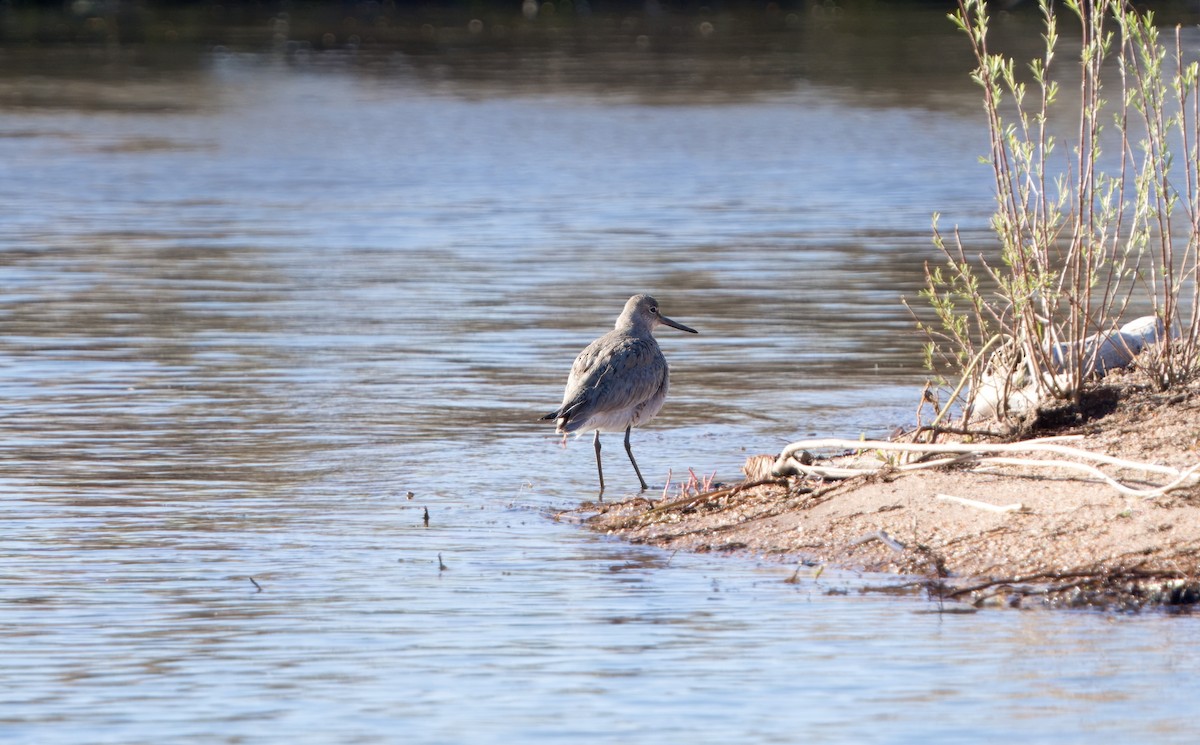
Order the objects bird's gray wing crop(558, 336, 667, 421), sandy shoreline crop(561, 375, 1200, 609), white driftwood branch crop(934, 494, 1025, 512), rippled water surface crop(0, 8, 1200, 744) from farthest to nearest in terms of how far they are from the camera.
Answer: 1. bird's gray wing crop(558, 336, 667, 421)
2. white driftwood branch crop(934, 494, 1025, 512)
3. sandy shoreline crop(561, 375, 1200, 609)
4. rippled water surface crop(0, 8, 1200, 744)

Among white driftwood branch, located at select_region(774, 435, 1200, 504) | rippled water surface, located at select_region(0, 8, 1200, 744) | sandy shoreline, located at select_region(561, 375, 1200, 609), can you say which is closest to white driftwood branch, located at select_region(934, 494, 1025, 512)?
sandy shoreline, located at select_region(561, 375, 1200, 609)

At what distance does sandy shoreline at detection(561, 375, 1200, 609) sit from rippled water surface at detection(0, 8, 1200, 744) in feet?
0.75

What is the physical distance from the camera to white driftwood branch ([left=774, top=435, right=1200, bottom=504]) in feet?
25.5

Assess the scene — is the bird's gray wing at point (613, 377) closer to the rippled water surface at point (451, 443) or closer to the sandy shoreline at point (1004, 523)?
the rippled water surface at point (451, 443)

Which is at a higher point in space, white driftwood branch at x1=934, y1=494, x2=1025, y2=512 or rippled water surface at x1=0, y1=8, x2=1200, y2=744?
white driftwood branch at x1=934, y1=494, x2=1025, y2=512

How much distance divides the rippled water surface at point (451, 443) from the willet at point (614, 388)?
355 mm

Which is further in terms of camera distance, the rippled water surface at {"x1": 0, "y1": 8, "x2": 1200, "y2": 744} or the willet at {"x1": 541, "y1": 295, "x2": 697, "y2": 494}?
the willet at {"x1": 541, "y1": 295, "x2": 697, "y2": 494}

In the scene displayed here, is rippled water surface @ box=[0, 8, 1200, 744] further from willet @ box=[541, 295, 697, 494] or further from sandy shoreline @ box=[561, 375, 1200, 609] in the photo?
willet @ box=[541, 295, 697, 494]

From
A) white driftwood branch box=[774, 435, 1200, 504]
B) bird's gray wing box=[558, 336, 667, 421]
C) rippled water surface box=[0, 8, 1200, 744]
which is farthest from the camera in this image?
bird's gray wing box=[558, 336, 667, 421]

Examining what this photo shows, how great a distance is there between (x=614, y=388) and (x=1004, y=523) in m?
2.52

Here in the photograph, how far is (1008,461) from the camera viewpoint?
8195 mm

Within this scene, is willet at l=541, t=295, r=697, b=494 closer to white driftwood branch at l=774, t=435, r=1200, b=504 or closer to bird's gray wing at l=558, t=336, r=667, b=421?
bird's gray wing at l=558, t=336, r=667, b=421

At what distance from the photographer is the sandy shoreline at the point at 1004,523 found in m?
7.54

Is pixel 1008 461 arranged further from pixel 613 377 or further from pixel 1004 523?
pixel 613 377
